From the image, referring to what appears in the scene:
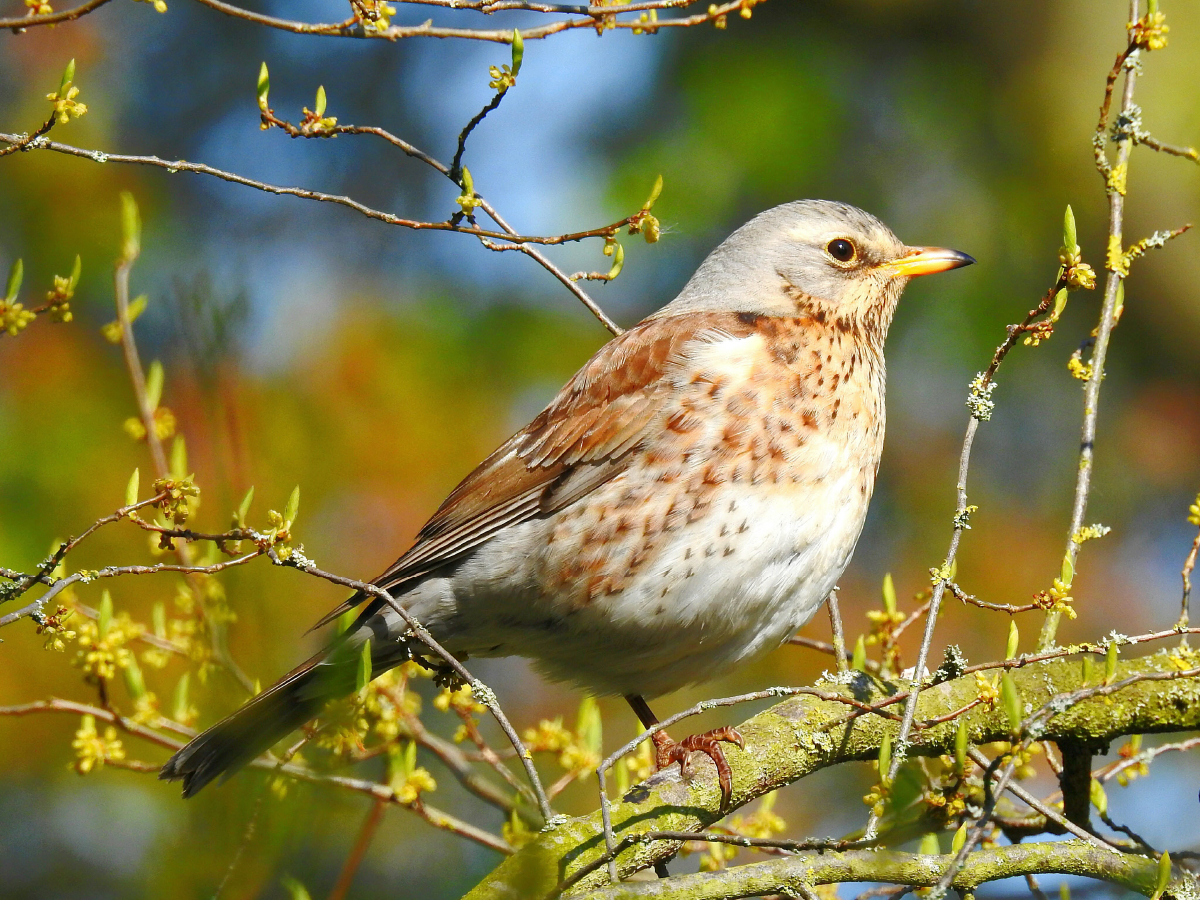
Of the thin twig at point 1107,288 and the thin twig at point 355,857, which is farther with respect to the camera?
the thin twig at point 1107,288

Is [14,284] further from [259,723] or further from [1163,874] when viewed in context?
[1163,874]

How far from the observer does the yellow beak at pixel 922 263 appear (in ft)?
13.7

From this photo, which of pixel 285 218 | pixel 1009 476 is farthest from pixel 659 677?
pixel 285 218

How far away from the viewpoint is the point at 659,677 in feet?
12.7

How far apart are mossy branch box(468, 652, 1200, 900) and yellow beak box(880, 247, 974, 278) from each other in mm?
1516

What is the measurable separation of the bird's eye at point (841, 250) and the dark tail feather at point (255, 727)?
8.10ft

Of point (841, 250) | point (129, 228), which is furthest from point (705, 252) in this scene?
point (129, 228)

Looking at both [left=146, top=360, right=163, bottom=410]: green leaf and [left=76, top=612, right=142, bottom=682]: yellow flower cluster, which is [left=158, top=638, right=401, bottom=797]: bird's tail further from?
[left=146, top=360, right=163, bottom=410]: green leaf

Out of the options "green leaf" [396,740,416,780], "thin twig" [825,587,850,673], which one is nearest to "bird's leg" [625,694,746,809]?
"thin twig" [825,587,850,673]

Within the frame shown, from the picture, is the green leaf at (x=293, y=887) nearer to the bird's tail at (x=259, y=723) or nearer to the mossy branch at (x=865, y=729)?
the bird's tail at (x=259, y=723)

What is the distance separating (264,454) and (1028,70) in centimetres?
707

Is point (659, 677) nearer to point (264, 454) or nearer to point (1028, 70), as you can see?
point (264, 454)

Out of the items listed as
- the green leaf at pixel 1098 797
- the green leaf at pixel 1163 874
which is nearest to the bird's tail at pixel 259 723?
the green leaf at pixel 1163 874

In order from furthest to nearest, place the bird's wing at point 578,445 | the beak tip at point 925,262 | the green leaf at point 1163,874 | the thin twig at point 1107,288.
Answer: the beak tip at point 925,262
the bird's wing at point 578,445
the thin twig at point 1107,288
the green leaf at point 1163,874
